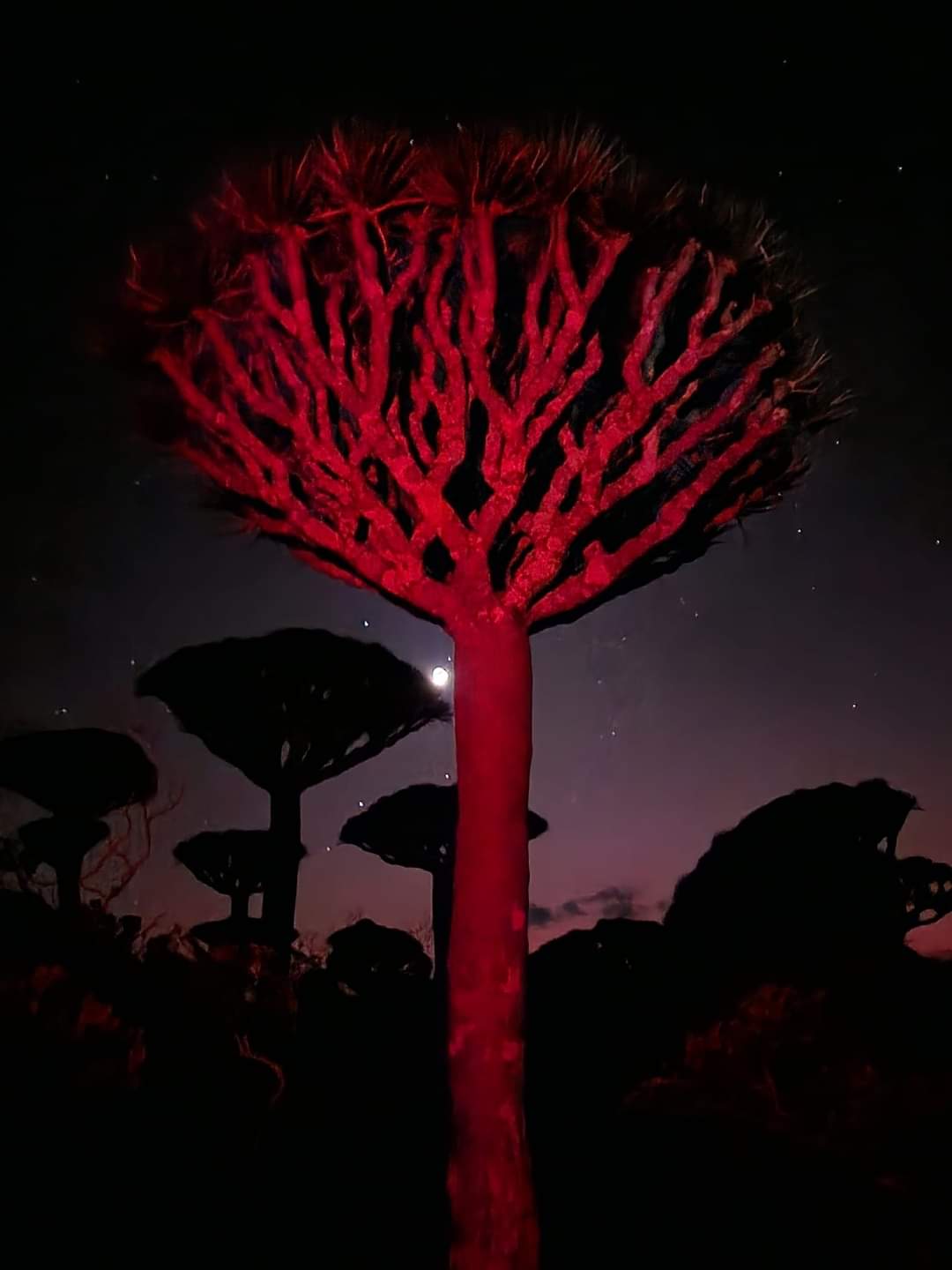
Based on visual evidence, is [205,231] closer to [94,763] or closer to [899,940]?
[94,763]

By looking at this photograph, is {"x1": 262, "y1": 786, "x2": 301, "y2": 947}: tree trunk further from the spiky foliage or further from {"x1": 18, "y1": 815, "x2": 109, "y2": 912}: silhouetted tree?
the spiky foliage

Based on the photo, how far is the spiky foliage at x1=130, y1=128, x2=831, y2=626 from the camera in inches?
219

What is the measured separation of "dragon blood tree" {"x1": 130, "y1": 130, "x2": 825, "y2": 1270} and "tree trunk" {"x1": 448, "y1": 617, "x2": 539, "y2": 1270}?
14mm

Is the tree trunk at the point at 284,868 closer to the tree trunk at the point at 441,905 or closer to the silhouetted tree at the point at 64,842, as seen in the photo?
the tree trunk at the point at 441,905

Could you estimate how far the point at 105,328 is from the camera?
6172 mm

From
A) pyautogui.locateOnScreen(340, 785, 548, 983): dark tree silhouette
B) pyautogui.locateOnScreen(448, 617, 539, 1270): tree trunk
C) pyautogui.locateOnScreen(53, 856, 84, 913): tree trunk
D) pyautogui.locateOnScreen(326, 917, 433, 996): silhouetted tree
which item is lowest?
pyautogui.locateOnScreen(448, 617, 539, 1270): tree trunk

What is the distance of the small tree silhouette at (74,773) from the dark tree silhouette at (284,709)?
3187 millimetres

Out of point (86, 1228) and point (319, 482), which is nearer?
point (86, 1228)

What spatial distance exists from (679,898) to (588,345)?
448 inches

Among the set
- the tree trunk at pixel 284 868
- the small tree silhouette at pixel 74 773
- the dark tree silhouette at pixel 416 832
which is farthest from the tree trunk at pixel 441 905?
the small tree silhouette at pixel 74 773

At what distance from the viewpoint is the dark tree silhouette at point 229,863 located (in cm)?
1670

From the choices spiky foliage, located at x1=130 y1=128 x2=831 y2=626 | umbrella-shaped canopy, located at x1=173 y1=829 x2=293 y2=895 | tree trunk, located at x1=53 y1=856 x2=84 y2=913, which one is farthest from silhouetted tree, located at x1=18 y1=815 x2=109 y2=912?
spiky foliage, located at x1=130 y1=128 x2=831 y2=626

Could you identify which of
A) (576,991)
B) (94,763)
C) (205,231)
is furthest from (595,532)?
(94,763)

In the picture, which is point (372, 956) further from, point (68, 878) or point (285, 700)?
point (285, 700)
